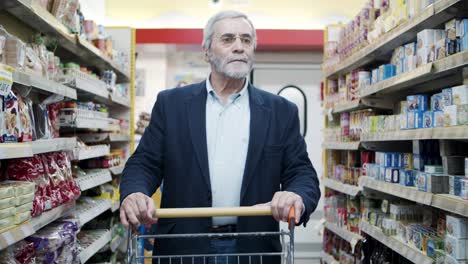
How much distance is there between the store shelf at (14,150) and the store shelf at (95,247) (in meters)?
1.37

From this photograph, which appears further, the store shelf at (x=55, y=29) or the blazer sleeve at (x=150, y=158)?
the store shelf at (x=55, y=29)

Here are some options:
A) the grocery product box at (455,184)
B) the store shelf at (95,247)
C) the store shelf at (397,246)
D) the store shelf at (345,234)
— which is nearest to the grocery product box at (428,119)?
the grocery product box at (455,184)

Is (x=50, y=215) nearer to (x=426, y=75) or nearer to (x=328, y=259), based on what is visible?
(x=426, y=75)

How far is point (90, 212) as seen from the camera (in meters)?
3.72

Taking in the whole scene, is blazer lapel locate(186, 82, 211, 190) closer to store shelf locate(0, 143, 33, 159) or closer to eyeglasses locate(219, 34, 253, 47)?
eyeglasses locate(219, 34, 253, 47)

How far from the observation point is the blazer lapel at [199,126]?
2.15 meters

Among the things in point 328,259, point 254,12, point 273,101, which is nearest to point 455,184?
point 273,101

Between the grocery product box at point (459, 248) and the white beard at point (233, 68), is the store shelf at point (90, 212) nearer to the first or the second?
the white beard at point (233, 68)

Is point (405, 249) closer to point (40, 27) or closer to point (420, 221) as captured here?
point (420, 221)

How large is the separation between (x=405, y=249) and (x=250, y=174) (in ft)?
4.17

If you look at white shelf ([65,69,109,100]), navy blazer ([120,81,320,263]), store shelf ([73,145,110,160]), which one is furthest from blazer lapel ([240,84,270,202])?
store shelf ([73,145,110,160])

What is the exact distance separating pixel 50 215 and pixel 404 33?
88.2 inches

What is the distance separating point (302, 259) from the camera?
7.10 meters

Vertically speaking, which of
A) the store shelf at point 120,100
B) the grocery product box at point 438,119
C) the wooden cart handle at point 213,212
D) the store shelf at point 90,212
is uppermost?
the store shelf at point 120,100
